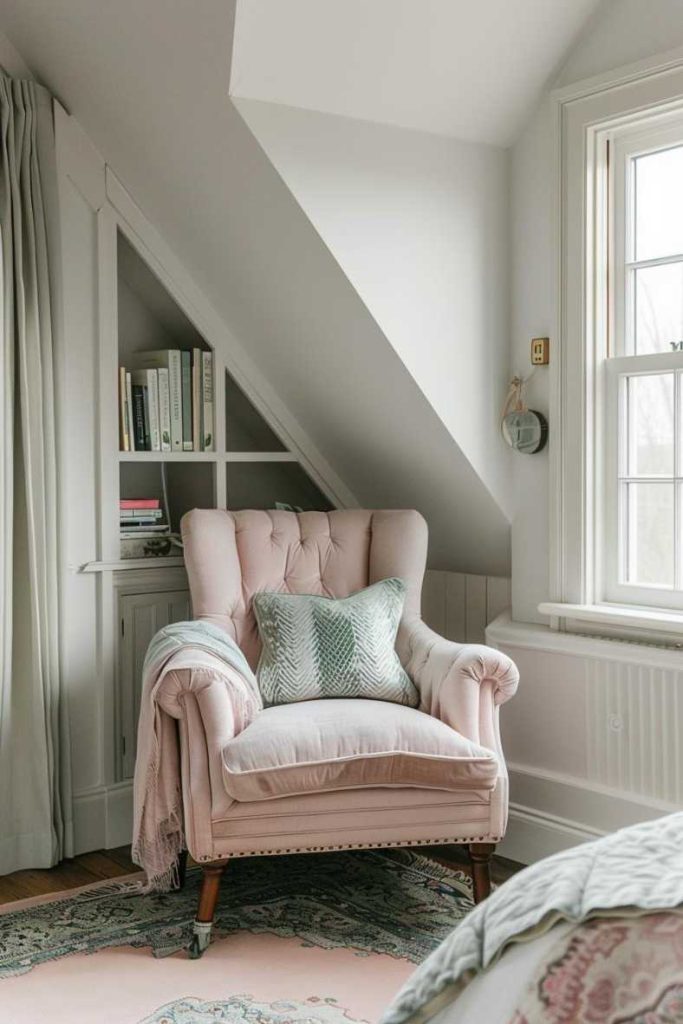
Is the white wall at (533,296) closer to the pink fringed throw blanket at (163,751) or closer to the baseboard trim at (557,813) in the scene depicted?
the baseboard trim at (557,813)

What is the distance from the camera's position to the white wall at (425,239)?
9.50 ft

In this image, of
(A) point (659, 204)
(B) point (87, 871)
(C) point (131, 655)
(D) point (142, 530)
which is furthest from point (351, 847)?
(A) point (659, 204)

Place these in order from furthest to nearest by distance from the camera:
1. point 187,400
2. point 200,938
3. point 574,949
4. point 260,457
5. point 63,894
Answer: point 260,457
point 187,400
point 63,894
point 200,938
point 574,949

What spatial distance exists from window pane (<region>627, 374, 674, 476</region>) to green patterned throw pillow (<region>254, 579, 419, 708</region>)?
2.83 ft

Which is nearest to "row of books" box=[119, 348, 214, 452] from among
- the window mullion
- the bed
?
the window mullion

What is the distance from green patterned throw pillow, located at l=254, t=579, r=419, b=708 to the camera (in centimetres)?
294

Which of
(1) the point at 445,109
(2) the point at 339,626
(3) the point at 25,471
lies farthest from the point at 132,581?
(1) the point at 445,109

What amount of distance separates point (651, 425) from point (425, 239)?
33.1 inches

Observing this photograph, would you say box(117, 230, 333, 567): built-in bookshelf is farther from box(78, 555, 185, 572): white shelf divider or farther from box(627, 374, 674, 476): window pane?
box(627, 374, 674, 476): window pane

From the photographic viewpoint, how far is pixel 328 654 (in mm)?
2953

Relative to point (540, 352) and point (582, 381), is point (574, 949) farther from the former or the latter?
point (540, 352)

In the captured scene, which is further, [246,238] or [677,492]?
[246,238]

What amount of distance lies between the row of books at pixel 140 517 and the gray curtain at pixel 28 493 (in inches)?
11.9

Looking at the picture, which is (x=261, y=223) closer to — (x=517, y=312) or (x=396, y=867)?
(x=517, y=312)
